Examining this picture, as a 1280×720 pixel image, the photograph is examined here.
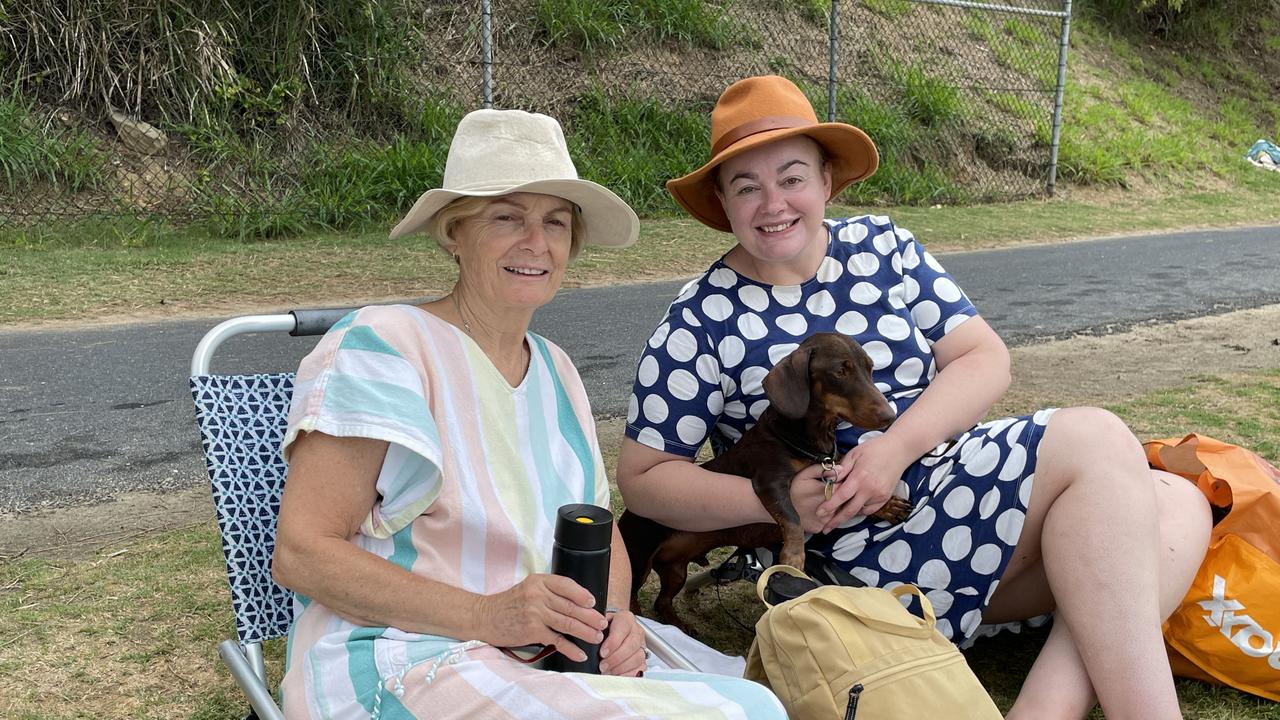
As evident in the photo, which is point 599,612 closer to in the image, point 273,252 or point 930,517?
point 930,517

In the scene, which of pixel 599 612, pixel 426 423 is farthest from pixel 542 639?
pixel 426 423

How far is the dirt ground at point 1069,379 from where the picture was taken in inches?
147

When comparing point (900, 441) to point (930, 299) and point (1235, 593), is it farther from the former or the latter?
point (1235, 593)

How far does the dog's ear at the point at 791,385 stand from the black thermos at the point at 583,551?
2.57ft

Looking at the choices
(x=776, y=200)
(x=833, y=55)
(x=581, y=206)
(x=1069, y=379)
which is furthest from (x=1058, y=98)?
(x=581, y=206)

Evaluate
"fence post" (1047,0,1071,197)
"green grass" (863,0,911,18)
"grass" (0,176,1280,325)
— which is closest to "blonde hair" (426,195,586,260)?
"grass" (0,176,1280,325)

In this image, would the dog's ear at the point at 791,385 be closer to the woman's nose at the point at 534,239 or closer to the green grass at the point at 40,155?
the woman's nose at the point at 534,239

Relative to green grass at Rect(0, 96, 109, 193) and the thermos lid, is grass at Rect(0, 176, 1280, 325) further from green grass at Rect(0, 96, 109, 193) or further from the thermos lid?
the thermos lid

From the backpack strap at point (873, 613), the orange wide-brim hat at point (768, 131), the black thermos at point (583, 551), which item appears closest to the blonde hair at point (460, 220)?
the orange wide-brim hat at point (768, 131)

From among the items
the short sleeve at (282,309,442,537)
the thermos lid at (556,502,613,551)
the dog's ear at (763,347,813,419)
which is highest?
the short sleeve at (282,309,442,537)

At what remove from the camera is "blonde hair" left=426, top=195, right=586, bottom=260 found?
7.02 feet

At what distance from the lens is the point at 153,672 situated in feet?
9.20

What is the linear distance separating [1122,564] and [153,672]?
90.3 inches

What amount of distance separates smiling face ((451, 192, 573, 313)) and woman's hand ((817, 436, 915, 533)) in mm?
806
